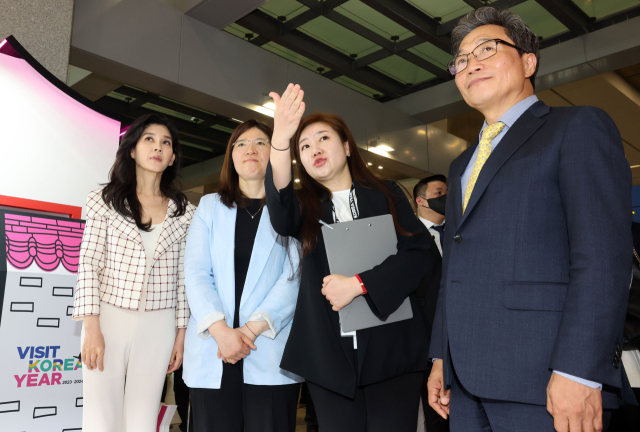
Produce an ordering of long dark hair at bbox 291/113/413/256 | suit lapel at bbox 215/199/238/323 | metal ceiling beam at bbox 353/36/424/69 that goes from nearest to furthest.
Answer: long dark hair at bbox 291/113/413/256 < suit lapel at bbox 215/199/238/323 < metal ceiling beam at bbox 353/36/424/69

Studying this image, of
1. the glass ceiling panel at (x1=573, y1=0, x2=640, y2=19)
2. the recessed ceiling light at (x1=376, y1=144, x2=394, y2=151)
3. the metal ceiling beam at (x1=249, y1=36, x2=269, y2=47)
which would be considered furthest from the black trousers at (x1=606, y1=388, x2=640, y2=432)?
the recessed ceiling light at (x1=376, y1=144, x2=394, y2=151)

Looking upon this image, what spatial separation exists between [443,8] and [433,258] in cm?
449

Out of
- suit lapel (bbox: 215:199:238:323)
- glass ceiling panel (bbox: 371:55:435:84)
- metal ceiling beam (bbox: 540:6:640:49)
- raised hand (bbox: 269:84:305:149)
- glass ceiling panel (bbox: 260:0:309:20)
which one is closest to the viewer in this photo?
raised hand (bbox: 269:84:305:149)

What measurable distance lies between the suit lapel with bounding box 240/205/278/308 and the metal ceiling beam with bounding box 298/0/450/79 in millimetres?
4131

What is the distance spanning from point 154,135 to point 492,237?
1809mm

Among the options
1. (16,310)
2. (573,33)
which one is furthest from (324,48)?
(16,310)

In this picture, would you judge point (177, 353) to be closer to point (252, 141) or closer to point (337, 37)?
point (252, 141)

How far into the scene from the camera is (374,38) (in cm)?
613

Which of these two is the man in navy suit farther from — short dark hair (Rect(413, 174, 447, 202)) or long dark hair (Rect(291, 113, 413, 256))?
short dark hair (Rect(413, 174, 447, 202))

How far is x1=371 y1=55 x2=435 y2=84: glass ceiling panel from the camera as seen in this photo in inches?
267

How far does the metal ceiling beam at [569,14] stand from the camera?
5480 millimetres

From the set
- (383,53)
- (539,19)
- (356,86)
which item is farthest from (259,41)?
(539,19)

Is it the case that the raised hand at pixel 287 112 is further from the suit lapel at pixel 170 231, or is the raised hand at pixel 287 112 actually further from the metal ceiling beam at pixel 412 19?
the metal ceiling beam at pixel 412 19

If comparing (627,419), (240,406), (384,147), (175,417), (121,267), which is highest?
(384,147)
